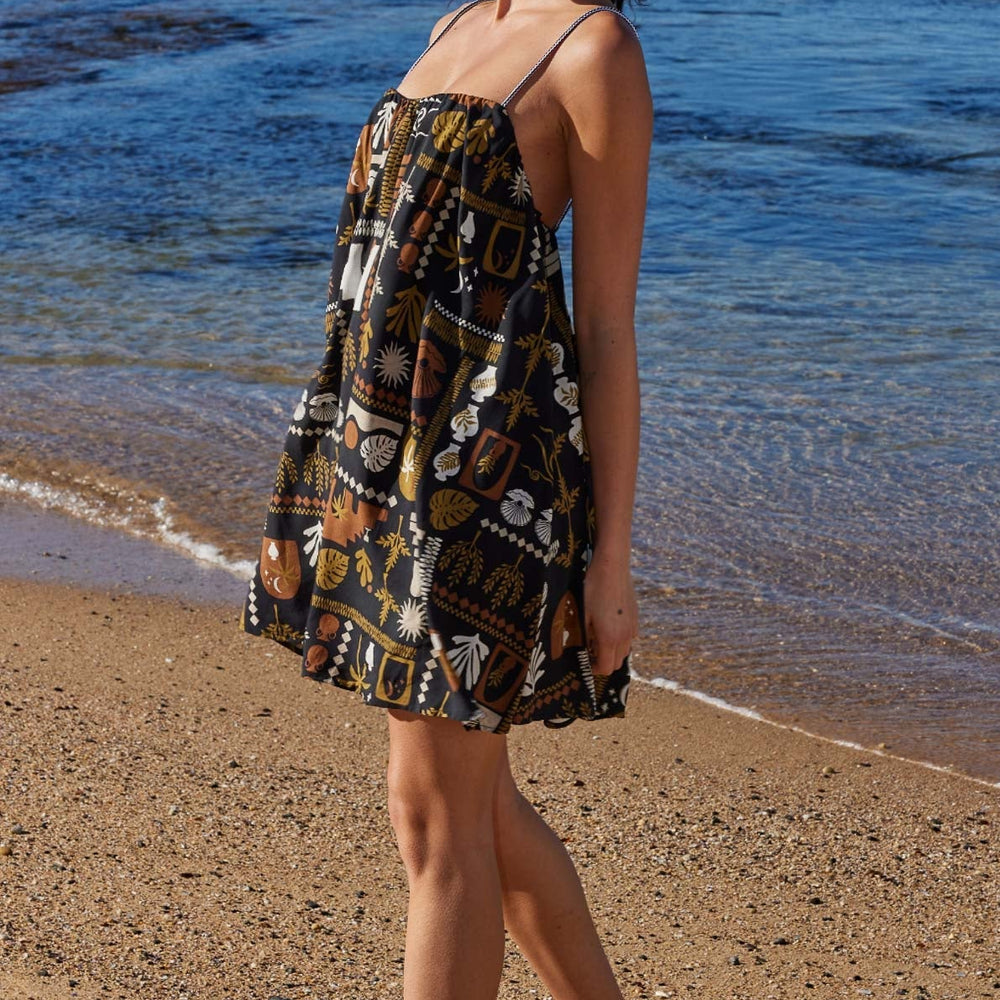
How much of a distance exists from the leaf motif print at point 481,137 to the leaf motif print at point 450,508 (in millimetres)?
462

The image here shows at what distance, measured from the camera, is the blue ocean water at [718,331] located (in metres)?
4.74

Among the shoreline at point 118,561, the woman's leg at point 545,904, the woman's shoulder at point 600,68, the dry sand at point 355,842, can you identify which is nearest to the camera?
the woman's shoulder at point 600,68

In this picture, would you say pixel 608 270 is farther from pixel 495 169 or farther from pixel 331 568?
pixel 331 568

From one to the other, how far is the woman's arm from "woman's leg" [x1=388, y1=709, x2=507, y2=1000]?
0.85 feet

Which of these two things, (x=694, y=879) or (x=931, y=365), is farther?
(x=931, y=365)

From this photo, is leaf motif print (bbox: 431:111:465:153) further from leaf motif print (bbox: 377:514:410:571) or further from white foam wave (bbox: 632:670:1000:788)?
white foam wave (bbox: 632:670:1000:788)

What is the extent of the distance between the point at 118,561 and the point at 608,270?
339 cm

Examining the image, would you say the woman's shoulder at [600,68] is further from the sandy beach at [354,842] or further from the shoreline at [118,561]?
the shoreline at [118,561]

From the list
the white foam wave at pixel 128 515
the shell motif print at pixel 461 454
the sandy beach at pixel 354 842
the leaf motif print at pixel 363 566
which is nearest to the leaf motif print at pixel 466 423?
the shell motif print at pixel 461 454

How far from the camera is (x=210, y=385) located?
696cm

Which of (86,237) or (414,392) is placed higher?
(414,392)

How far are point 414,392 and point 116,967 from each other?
1.42 meters

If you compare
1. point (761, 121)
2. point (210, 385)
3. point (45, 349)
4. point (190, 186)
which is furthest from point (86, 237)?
point (761, 121)

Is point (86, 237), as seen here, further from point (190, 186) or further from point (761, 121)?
point (761, 121)
